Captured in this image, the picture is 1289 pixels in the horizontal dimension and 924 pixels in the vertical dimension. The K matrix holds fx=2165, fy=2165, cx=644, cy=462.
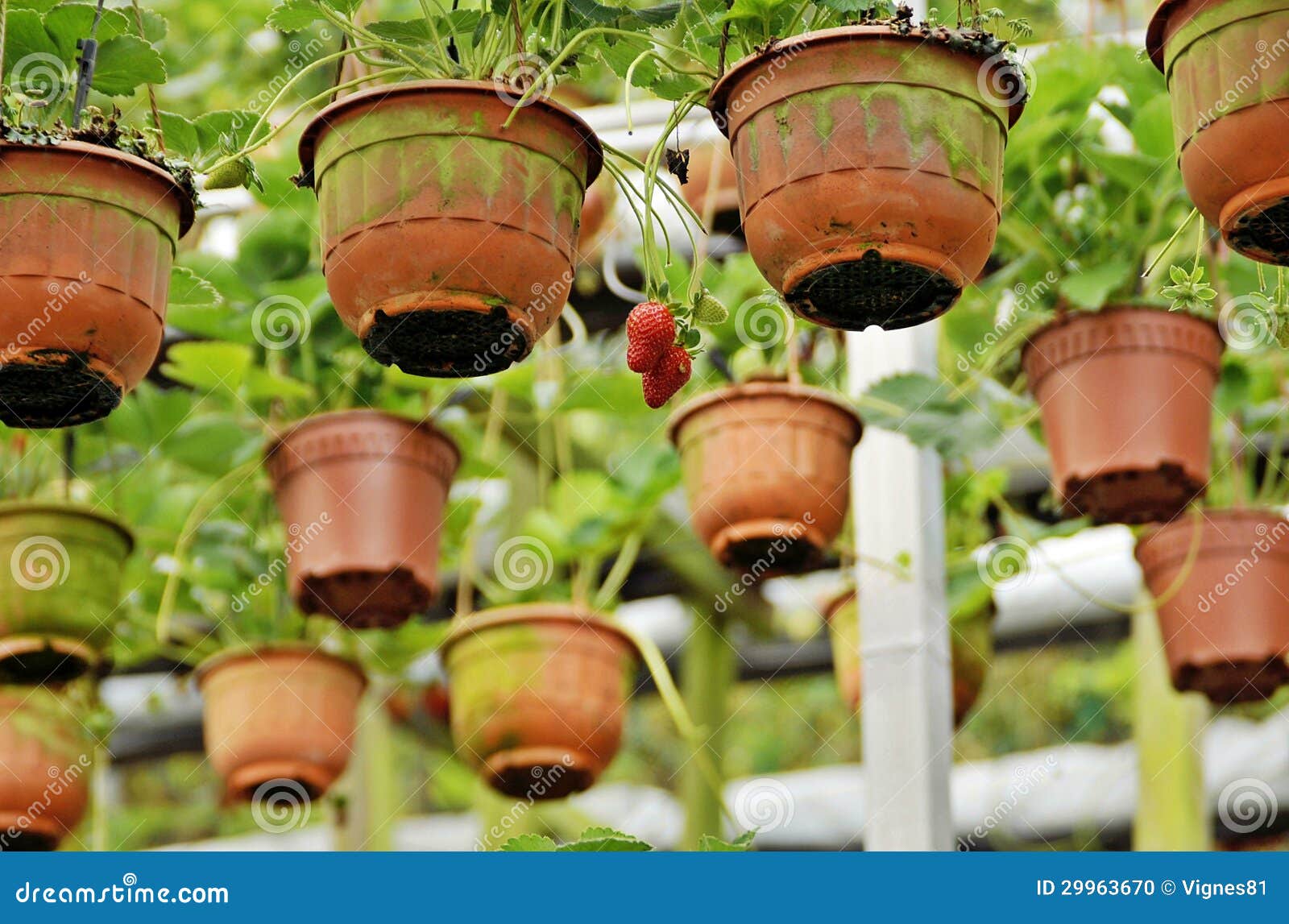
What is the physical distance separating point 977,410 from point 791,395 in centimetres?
32

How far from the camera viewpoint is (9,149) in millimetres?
2178

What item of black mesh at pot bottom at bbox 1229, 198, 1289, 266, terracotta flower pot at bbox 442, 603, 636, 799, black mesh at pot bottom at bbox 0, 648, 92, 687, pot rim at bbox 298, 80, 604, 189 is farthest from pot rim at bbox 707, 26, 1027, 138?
black mesh at pot bottom at bbox 0, 648, 92, 687

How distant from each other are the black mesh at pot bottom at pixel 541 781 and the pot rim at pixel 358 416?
0.59m

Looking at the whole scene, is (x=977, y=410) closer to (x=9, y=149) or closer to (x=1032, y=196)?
(x=1032, y=196)

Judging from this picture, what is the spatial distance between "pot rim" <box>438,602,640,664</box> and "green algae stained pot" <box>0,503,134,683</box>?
2.14 feet

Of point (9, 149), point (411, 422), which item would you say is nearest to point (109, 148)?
point (9, 149)

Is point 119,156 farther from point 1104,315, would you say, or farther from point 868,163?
point 1104,315

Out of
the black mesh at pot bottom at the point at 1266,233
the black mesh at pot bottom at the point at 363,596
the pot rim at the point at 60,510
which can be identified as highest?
the pot rim at the point at 60,510

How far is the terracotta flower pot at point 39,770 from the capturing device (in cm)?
411

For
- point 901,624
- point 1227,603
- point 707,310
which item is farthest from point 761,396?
point 707,310

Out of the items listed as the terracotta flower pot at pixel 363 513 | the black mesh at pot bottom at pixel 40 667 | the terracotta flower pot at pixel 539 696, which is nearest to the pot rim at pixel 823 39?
the terracotta flower pot at pixel 363 513

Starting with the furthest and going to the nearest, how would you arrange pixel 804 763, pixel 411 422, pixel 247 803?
pixel 804 763 → pixel 247 803 → pixel 411 422

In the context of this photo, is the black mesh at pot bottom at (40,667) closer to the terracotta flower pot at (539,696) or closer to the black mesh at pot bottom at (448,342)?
the terracotta flower pot at (539,696)

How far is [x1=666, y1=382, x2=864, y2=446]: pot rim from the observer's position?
143 inches
